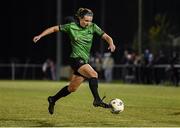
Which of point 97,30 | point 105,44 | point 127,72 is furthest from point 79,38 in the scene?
point 105,44

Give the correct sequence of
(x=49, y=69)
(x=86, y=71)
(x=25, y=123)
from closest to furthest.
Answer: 1. (x=25, y=123)
2. (x=86, y=71)
3. (x=49, y=69)

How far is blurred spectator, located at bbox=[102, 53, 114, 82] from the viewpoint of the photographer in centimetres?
4491

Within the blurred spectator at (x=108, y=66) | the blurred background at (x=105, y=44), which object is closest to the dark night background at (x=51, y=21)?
the blurred background at (x=105, y=44)

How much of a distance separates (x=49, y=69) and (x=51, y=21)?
5233mm

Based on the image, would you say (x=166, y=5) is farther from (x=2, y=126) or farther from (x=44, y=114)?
(x=2, y=126)

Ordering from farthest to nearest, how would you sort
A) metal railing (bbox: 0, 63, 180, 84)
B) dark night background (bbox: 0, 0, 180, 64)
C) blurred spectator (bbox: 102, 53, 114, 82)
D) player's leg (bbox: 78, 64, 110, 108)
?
dark night background (bbox: 0, 0, 180, 64)
blurred spectator (bbox: 102, 53, 114, 82)
metal railing (bbox: 0, 63, 180, 84)
player's leg (bbox: 78, 64, 110, 108)

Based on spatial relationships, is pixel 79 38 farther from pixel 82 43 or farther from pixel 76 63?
pixel 76 63

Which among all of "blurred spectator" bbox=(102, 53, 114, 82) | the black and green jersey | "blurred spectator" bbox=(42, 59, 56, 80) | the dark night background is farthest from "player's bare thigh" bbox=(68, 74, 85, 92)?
"blurred spectator" bbox=(42, 59, 56, 80)

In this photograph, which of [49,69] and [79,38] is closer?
[79,38]

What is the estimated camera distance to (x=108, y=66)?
148 ft

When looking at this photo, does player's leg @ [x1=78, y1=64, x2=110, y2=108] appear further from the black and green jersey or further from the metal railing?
the metal railing

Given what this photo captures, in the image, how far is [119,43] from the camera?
160 ft

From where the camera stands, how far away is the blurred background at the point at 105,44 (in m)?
42.3

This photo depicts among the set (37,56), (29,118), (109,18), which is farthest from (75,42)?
(37,56)
